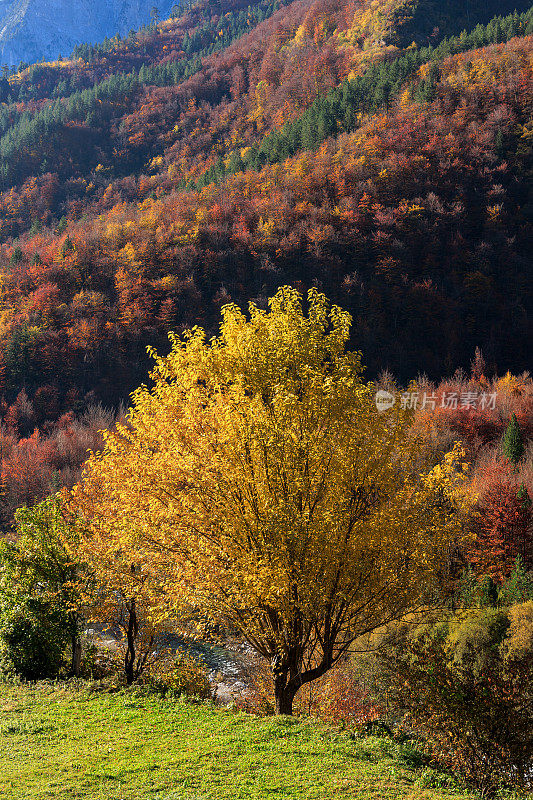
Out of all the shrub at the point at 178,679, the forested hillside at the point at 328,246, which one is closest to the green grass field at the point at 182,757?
the shrub at the point at 178,679

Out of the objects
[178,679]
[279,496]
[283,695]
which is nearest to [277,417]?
[279,496]

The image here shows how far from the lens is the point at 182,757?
Answer: 980 centimetres

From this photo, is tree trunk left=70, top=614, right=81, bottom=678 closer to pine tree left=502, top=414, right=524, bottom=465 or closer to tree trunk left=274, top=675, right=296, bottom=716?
tree trunk left=274, top=675, right=296, bottom=716

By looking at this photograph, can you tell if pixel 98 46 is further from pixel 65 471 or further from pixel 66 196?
pixel 65 471

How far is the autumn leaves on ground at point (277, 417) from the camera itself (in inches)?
452

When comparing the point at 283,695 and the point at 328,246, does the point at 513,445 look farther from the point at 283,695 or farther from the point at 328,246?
the point at 328,246

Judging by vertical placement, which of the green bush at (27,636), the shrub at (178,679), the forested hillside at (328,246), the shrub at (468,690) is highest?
the forested hillside at (328,246)

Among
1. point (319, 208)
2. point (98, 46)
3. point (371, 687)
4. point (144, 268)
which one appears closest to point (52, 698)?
point (371, 687)

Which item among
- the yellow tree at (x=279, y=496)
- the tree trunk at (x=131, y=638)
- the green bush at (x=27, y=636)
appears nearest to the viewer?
the yellow tree at (x=279, y=496)

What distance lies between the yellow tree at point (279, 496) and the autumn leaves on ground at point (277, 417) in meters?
0.08

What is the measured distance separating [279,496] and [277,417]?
1650mm

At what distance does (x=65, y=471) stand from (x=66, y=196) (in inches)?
3700

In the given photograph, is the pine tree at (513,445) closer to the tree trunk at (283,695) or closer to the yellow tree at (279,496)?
the yellow tree at (279,496)

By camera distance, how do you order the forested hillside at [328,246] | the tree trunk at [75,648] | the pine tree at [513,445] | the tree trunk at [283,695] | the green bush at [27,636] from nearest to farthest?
the tree trunk at [283,695], the green bush at [27,636], the tree trunk at [75,648], the pine tree at [513,445], the forested hillside at [328,246]
